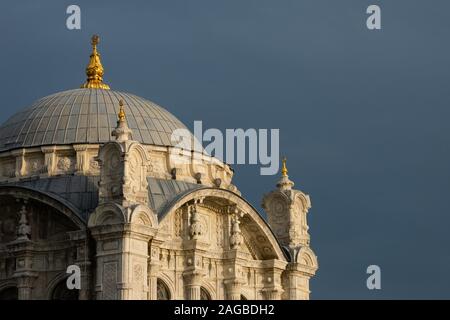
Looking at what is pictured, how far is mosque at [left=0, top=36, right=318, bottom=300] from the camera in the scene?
61.2 metres

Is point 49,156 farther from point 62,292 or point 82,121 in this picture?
point 62,292

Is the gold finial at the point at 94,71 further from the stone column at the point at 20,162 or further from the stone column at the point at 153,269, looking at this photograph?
the stone column at the point at 153,269

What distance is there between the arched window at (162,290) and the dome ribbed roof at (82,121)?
707 centimetres

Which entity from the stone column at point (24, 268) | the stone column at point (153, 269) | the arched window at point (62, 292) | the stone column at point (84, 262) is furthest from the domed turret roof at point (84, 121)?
the arched window at point (62, 292)

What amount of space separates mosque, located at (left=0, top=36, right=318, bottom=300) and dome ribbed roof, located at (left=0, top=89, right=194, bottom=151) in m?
0.07

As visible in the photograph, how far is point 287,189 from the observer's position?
71875 millimetres

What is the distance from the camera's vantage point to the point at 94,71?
73.1m

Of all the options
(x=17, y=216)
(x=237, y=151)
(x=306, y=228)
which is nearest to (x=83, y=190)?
(x=17, y=216)

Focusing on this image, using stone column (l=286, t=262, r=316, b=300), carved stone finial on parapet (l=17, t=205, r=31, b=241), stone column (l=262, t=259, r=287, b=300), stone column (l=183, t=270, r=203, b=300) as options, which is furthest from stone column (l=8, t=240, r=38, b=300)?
stone column (l=286, t=262, r=316, b=300)

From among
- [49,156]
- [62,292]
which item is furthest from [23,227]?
[49,156]

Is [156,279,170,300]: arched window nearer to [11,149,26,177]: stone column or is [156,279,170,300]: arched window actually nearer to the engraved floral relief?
the engraved floral relief

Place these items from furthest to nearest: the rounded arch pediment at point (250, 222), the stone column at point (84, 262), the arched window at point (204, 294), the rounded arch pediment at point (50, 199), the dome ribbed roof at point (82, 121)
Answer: the dome ribbed roof at point (82, 121) → the arched window at point (204, 294) → the rounded arch pediment at point (250, 222) → the rounded arch pediment at point (50, 199) → the stone column at point (84, 262)

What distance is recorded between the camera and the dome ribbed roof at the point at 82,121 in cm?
6731

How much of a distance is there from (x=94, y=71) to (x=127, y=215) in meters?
14.9
